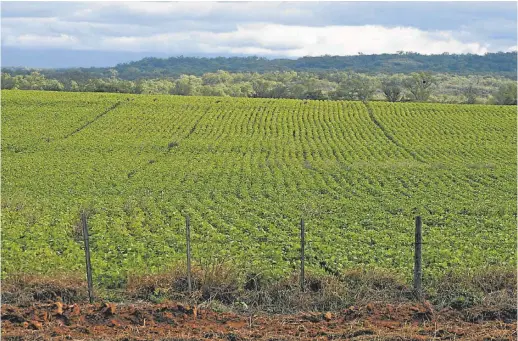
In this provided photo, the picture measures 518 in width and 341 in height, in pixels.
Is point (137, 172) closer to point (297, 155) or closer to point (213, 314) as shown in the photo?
point (297, 155)

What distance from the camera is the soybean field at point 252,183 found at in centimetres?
1400

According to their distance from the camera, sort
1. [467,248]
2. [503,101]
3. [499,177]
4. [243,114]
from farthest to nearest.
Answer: [503,101] < [243,114] < [499,177] < [467,248]

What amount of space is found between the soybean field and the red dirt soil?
218 centimetres

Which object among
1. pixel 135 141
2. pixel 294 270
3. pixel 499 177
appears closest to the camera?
pixel 294 270

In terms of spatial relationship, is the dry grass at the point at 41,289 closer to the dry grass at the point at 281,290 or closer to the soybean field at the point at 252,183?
the dry grass at the point at 281,290

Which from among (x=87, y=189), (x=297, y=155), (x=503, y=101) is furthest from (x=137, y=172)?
(x=503, y=101)

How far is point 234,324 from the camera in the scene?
9102 millimetres

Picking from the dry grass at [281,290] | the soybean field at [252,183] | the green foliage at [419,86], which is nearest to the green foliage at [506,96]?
the green foliage at [419,86]

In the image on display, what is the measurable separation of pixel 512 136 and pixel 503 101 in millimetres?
37937

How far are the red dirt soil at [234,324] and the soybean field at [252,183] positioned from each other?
2178 millimetres

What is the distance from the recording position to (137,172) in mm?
36781

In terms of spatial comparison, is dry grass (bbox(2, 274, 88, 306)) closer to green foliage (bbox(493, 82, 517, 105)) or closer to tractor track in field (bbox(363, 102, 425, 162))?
tractor track in field (bbox(363, 102, 425, 162))

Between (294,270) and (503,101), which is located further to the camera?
(503,101)

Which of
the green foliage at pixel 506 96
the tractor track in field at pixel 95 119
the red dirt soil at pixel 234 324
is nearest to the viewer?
the red dirt soil at pixel 234 324
